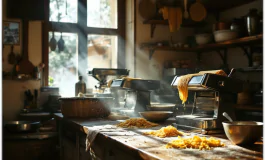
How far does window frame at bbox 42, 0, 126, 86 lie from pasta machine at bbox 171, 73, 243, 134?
142 inches

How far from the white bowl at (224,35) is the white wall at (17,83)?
2818mm

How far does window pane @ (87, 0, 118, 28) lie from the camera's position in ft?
20.0

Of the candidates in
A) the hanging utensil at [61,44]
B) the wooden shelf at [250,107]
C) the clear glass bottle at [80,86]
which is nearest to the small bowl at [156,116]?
the wooden shelf at [250,107]

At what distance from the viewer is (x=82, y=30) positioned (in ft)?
19.7

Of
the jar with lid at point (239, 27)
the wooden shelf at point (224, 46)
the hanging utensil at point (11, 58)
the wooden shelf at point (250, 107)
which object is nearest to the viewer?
the wooden shelf at point (250, 107)

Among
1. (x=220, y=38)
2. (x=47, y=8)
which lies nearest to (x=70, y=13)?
(x=47, y=8)

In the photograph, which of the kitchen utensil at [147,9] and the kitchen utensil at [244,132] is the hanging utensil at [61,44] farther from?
the kitchen utensil at [244,132]

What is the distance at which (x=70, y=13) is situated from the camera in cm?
599

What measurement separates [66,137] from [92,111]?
0.41 m

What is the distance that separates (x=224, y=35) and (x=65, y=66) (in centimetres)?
262

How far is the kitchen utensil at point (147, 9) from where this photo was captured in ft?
19.8

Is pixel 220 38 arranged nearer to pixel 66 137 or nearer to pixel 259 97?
pixel 259 97

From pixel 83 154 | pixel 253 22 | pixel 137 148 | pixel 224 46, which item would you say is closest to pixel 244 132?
pixel 137 148

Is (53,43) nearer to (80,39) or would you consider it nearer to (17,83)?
(80,39)
